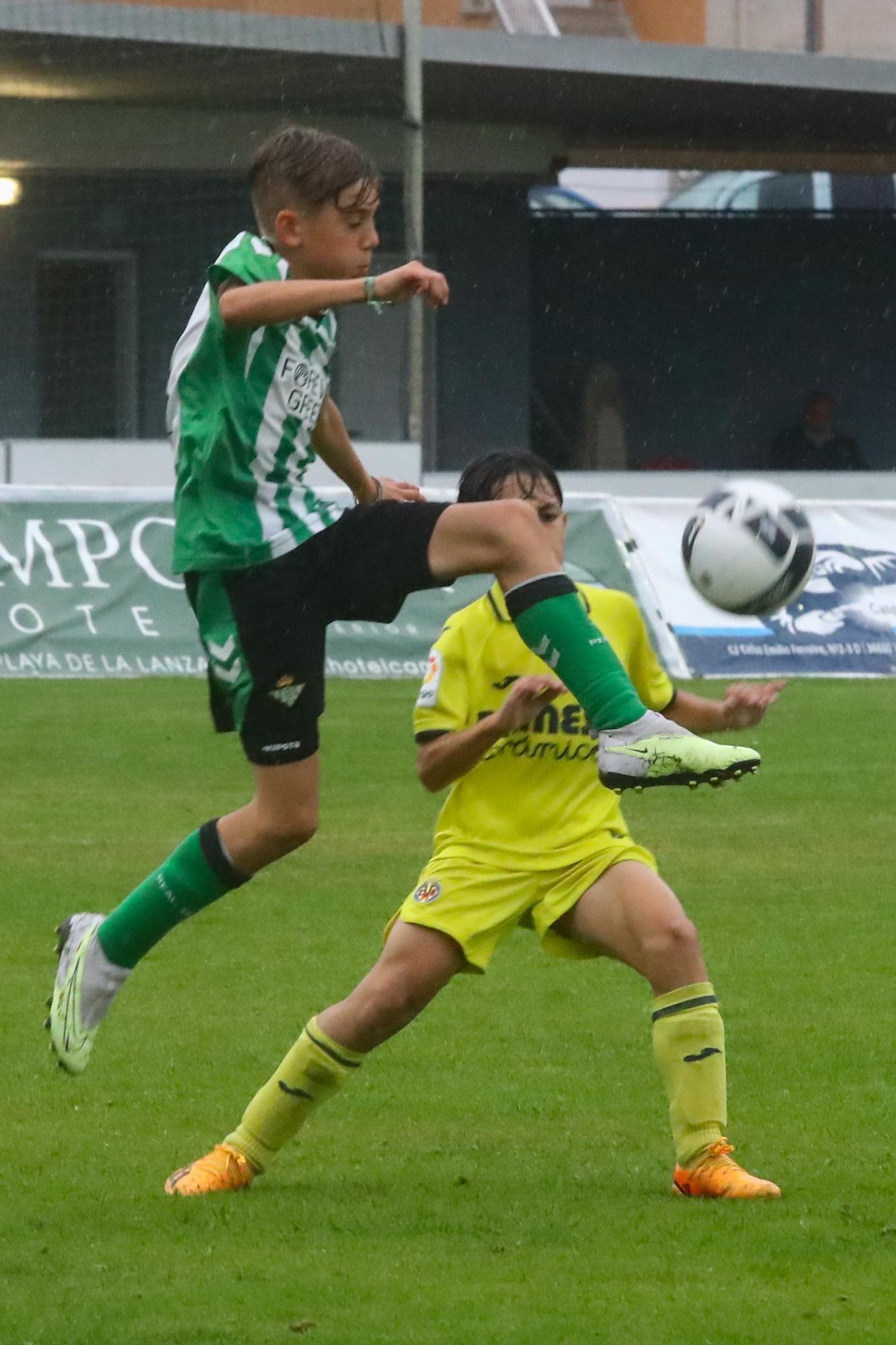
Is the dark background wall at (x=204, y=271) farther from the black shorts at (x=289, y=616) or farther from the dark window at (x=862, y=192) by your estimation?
the black shorts at (x=289, y=616)

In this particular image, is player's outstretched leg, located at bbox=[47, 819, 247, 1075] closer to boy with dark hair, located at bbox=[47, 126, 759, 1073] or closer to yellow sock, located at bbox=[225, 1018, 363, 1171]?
boy with dark hair, located at bbox=[47, 126, 759, 1073]

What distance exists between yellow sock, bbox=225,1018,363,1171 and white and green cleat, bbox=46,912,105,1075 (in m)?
0.39

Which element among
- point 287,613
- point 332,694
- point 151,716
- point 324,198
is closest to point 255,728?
point 287,613

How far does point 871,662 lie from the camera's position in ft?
52.7

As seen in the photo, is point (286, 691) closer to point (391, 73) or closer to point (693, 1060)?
point (693, 1060)

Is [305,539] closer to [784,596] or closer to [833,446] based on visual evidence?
[784,596]

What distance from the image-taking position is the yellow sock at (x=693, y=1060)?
4527mm

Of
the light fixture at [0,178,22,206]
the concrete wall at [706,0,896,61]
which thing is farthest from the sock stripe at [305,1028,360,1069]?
the light fixture at [0,178,22,206]

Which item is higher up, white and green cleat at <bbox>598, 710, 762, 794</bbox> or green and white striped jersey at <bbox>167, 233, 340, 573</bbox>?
green and white striped jersey at <bbox>167, 233, 340, 573</bbox>

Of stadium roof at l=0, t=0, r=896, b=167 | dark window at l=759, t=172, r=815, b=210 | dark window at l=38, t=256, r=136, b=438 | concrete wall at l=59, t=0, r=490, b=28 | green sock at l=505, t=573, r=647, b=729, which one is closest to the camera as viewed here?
green sock at l=505, t=573, r=647, b=729

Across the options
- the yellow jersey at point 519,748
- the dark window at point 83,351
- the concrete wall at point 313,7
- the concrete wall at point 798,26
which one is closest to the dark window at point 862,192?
the concrete wall at point 798,26

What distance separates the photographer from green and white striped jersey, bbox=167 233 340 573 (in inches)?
181

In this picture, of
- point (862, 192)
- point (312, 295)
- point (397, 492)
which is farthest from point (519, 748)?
point (862, 192)

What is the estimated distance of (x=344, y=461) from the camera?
5.11m
